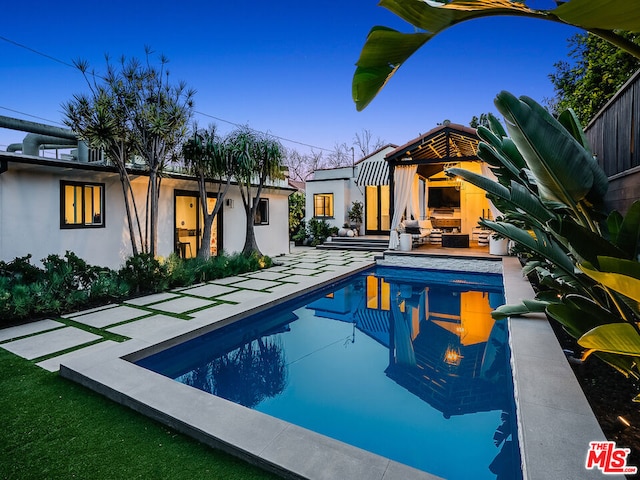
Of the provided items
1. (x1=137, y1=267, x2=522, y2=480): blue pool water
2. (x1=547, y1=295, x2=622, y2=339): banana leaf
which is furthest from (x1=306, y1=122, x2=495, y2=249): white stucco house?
(x1=547, y1=295, x2=622, y2=339): banana leaf

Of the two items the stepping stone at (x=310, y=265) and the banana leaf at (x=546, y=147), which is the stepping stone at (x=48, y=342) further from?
the stepping stone at (x=310, y=265)

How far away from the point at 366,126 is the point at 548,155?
39.3 meters

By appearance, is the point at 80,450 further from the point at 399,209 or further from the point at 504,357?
the point at 399,209

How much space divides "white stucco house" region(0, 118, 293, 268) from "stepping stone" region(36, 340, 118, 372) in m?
4.98

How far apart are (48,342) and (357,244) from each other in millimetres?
14423

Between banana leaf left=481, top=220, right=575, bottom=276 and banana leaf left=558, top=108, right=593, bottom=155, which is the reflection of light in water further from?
banana leaf left=558, top=108, right=593, bottom=155

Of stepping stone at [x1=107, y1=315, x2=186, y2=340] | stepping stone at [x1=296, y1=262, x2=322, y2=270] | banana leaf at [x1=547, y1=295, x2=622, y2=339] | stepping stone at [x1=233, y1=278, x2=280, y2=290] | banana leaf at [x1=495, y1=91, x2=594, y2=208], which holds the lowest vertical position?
stepping stone at [x1=107, y1=315, x2=186, y2=340]

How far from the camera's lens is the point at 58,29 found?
51.5ft

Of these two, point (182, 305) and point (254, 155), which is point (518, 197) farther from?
point (254, 155)

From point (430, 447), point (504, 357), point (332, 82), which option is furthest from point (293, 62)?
point (430, 447)

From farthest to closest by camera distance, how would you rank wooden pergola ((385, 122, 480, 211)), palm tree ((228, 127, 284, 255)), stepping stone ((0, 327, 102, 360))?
wooden pergola ((385, 122, 480, 211)), palm tree ((228, 127, 284, 255)), stepping stone ((0, 327, 102, 360))

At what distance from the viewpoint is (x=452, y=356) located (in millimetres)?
5164

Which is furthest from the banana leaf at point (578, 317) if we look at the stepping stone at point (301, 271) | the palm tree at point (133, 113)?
the stepping stone at point (301, 271)

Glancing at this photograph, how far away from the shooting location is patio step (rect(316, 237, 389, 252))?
1736 cm
